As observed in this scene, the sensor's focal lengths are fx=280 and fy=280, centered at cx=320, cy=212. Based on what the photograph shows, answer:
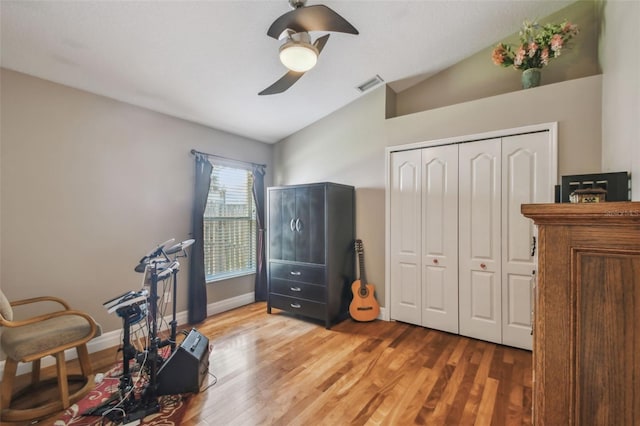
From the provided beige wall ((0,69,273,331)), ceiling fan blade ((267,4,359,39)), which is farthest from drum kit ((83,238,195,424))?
ceiling fan blade ((267,4,359,39))

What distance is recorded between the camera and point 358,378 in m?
2.22

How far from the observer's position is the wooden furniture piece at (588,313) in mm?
688

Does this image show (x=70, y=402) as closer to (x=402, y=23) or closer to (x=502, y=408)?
(x=502, y=408)

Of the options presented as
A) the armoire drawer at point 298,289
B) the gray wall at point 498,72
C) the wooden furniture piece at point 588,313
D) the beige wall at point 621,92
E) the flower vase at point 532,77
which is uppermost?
the gray wall at point 498,72

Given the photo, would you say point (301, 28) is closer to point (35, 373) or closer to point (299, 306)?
point (299, 306)

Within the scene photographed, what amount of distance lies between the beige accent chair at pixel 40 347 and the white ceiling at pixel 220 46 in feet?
6.09

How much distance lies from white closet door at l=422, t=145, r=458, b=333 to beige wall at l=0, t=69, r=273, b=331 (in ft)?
9.29

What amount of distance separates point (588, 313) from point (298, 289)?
2968mm

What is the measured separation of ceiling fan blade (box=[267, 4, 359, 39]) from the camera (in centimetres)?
150

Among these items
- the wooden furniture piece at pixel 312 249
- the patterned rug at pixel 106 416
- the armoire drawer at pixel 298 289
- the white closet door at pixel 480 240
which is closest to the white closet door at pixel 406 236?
the white closet door at pixel 480 240

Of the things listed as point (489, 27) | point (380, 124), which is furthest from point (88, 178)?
point (489, 27)

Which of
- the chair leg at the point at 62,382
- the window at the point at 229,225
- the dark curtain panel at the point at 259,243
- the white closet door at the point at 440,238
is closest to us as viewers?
the chair leg at the point at 62,382

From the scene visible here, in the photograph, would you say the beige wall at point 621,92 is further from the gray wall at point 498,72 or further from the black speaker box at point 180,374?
the black speaker box at point 180,374

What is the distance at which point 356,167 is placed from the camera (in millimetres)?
3693
